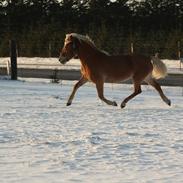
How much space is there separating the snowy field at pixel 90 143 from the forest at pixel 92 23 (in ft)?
81.1

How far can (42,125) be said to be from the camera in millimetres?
9805

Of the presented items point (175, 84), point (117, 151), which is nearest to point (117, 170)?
point (117, 151)

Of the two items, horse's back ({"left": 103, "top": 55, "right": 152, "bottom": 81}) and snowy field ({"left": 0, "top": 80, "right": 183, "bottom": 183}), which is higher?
horse's back ({"left": 103, "top": 55, "right": 152, "bottom": 81})

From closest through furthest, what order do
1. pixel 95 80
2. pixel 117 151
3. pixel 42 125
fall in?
pixel 117 151, pixel 42 125, pixel 95 80

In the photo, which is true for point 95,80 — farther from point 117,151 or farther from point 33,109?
point 117,151

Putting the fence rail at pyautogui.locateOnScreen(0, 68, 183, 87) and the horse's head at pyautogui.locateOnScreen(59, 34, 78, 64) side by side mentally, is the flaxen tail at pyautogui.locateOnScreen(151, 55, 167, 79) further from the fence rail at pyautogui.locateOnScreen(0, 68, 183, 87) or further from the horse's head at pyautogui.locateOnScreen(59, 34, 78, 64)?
the fence rail at pyautogui.locateOnScreen(0, 68, 183, 87)

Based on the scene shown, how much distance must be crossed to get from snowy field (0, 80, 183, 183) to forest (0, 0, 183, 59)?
81.1ft

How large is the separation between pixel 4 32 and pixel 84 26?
20.2 feet

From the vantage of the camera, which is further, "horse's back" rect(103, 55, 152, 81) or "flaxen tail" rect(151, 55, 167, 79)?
"flaxen tail" rect(151, 55, 167, 79)

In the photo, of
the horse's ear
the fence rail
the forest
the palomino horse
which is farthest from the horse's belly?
the forest

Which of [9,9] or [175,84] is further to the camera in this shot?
[9,9]

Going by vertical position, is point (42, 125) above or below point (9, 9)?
below

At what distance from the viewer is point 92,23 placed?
4800 centimetres

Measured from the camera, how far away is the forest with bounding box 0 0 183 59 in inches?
1502
